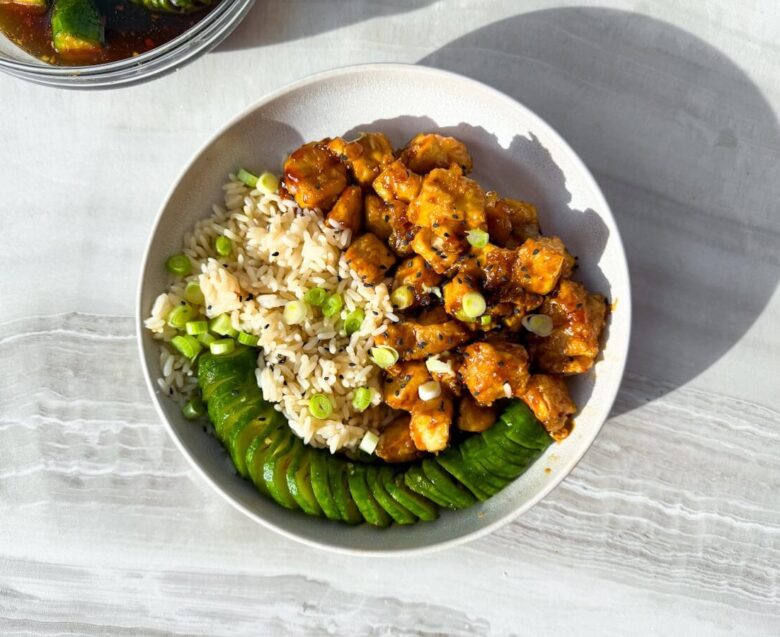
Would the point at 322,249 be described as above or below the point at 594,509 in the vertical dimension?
above

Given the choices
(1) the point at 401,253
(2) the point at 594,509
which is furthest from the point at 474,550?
(1) the point at 401,253

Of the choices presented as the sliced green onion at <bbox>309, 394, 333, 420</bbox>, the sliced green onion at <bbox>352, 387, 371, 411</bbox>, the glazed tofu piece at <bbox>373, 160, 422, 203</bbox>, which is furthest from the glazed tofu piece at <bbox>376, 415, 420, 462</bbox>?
the glazed tofu piece at <bbox>373, 160, 422, 203</bbox>

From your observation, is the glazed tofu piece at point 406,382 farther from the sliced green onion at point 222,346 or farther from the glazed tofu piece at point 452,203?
the sliced green onion at point 222,346

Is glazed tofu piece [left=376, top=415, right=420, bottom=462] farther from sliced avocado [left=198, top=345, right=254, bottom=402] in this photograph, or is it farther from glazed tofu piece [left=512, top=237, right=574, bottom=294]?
glazed tofu piece [left=512, top=237, right=574, bottom=294]

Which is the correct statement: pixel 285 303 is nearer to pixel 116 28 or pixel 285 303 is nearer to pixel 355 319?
pixel 355 319

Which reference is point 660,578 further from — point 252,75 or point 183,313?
point 252,75
